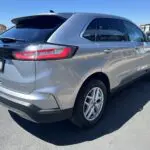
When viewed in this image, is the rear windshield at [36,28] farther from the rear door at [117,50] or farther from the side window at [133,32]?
the side window at [133,32]

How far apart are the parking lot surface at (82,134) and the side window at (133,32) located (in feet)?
4.76

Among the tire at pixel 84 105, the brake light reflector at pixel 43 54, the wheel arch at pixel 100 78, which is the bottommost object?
the tire at pixel 84 105

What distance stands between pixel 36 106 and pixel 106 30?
1.77 meters

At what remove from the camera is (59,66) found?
2703mm

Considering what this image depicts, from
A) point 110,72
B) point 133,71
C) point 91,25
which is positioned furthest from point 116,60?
point 133,71

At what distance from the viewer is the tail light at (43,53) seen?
260 cm

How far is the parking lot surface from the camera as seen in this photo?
3.02 m

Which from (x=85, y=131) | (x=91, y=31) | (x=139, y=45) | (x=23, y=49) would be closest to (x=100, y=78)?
(x=91, y=31)

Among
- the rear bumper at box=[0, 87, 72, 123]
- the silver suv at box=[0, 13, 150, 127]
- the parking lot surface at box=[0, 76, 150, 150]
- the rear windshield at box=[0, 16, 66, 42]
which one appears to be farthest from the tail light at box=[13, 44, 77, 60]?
the parking lot surface at box=[0, 76, 150, 150]

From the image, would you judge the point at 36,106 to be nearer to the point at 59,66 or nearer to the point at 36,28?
the point at 59,66

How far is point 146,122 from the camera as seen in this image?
3719mm

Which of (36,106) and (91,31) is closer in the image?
(36,106)

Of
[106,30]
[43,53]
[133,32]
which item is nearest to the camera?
[43,53]

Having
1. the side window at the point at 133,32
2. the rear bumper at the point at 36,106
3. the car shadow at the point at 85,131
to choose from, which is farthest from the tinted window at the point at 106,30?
the car shadow at the point at 85,131
